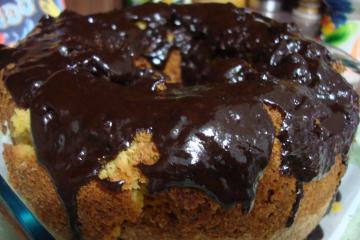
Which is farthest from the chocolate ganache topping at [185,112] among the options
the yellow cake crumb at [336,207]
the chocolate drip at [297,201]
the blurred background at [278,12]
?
the blurred background at [278,12]

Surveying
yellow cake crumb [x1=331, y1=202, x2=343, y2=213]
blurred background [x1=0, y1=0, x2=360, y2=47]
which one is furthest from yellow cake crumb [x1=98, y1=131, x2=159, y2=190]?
blurred background [x1=0, y1=0, x2=360, y2=47]

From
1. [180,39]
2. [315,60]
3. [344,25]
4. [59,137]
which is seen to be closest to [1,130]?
[59,137]

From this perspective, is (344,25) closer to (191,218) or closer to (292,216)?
(292,216)

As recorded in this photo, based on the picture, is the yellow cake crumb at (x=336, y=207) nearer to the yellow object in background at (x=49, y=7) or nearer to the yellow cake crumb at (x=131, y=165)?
the yellow cake crumb at (x=131, y=165)

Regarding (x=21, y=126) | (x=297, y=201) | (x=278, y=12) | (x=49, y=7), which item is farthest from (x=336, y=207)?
(x=278, y=12)

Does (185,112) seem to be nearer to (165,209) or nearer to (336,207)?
(165,209)
